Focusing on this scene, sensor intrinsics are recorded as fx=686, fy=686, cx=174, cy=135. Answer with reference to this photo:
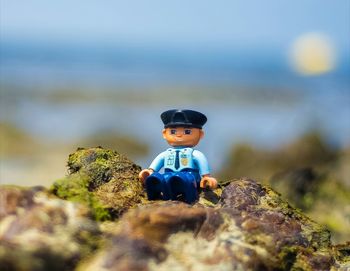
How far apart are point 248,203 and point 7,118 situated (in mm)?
31025

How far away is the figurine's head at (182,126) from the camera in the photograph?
5551mm

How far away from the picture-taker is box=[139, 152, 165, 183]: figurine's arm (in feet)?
16.9

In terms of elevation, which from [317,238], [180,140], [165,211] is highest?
[180,140]

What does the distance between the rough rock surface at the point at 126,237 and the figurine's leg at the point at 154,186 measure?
0.39 m

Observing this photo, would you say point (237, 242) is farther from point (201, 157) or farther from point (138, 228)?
point (201, 157)

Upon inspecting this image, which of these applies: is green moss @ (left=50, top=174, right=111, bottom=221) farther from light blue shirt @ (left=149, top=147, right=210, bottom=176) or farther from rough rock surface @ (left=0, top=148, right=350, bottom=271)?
light blue shirt @ (left=149, top=147, right=210, bottom=176)

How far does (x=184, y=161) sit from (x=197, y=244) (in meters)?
1.58

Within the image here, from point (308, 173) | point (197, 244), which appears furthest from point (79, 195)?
point (308, 173)

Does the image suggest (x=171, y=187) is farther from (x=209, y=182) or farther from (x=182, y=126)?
(x=182, y=126)

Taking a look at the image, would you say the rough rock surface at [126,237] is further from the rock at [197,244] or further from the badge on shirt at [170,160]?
the badge on shirt at [170,160]

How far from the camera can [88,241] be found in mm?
3842

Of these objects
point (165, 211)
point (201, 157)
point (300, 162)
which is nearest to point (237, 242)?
point (165, 211)

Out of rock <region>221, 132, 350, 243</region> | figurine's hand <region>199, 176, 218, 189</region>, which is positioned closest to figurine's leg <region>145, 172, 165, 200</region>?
figurine's hand <region>199, 176, 218, 189</region>

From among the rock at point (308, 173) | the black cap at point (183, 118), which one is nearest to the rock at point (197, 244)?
the black cap at point (183, 118)
